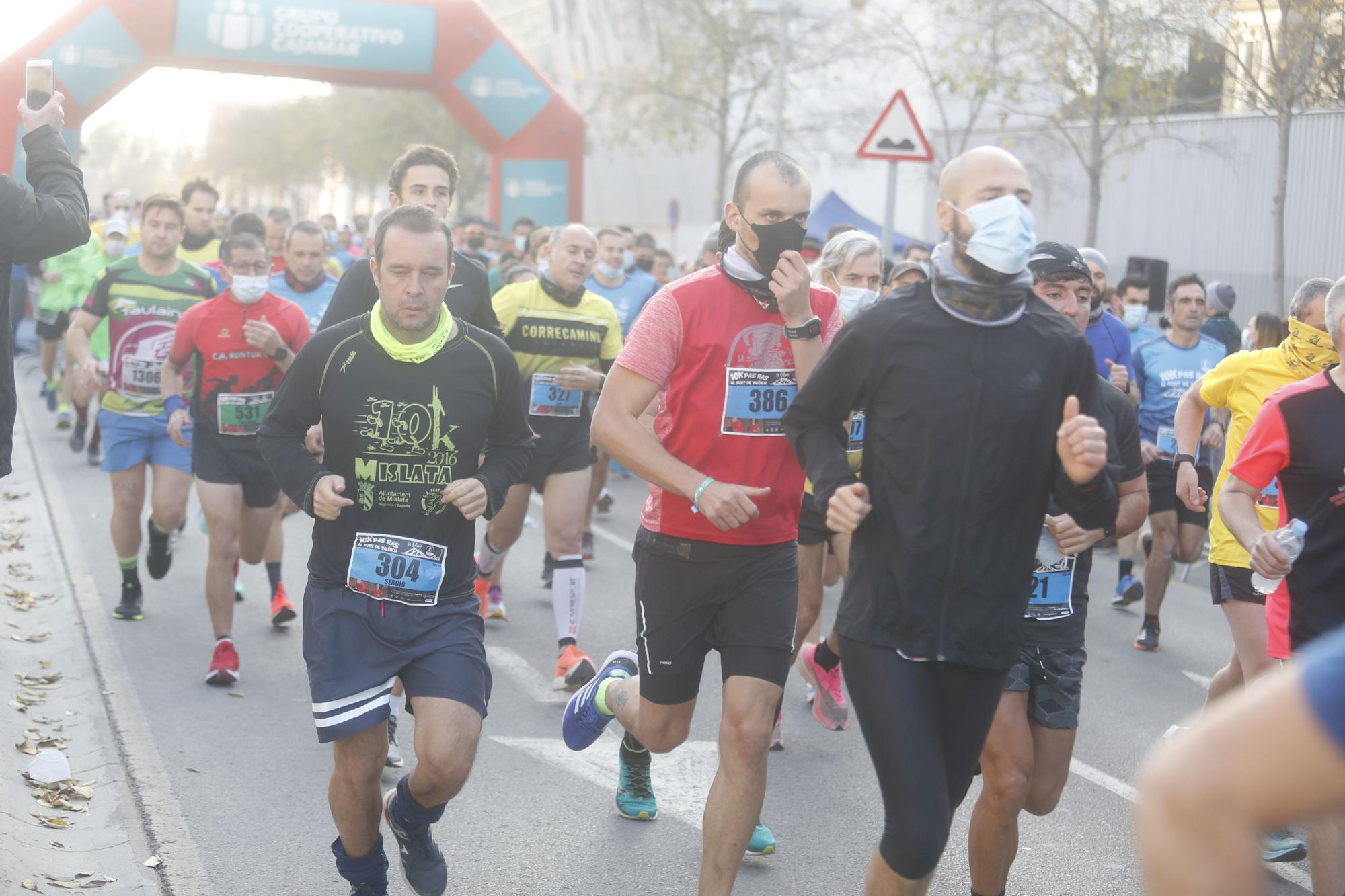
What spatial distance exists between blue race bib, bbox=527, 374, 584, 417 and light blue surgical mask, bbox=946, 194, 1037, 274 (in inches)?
177

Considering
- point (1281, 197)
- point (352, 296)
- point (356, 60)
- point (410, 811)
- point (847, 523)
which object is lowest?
point (410, 811)

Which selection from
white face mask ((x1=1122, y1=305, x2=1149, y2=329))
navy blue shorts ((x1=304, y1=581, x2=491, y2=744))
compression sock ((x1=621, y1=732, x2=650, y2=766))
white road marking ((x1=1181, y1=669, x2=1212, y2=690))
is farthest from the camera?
white face mask ((x1=1122, y1=305, x2=1149, y2=329))

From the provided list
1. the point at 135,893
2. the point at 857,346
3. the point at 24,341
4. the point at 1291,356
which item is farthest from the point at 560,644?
the point at 24,341

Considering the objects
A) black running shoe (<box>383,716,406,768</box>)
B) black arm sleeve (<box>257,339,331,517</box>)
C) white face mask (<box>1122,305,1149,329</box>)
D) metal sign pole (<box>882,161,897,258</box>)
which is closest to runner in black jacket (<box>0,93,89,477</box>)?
black arm sleeve (<box>257,339,331,517</box>)

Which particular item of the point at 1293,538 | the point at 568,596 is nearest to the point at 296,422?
the point at 1293,538

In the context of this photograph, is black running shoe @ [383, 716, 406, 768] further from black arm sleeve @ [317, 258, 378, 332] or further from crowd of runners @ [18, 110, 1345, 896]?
black arm sleeve @ [317, 258, 378, 332]

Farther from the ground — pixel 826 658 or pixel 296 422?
pixel 296 422

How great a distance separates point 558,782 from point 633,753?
0.60 meters

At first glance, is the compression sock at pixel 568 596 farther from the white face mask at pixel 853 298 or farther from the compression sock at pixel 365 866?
the compression sock at pixel 365 866

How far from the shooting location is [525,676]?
731 centimetres

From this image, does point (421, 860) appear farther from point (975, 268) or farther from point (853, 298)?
point (853, 298)

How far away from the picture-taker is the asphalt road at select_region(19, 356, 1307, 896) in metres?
4.84

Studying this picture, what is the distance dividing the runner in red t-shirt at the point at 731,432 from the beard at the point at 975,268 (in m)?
0.77

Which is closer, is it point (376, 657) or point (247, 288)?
point (376, 657)
